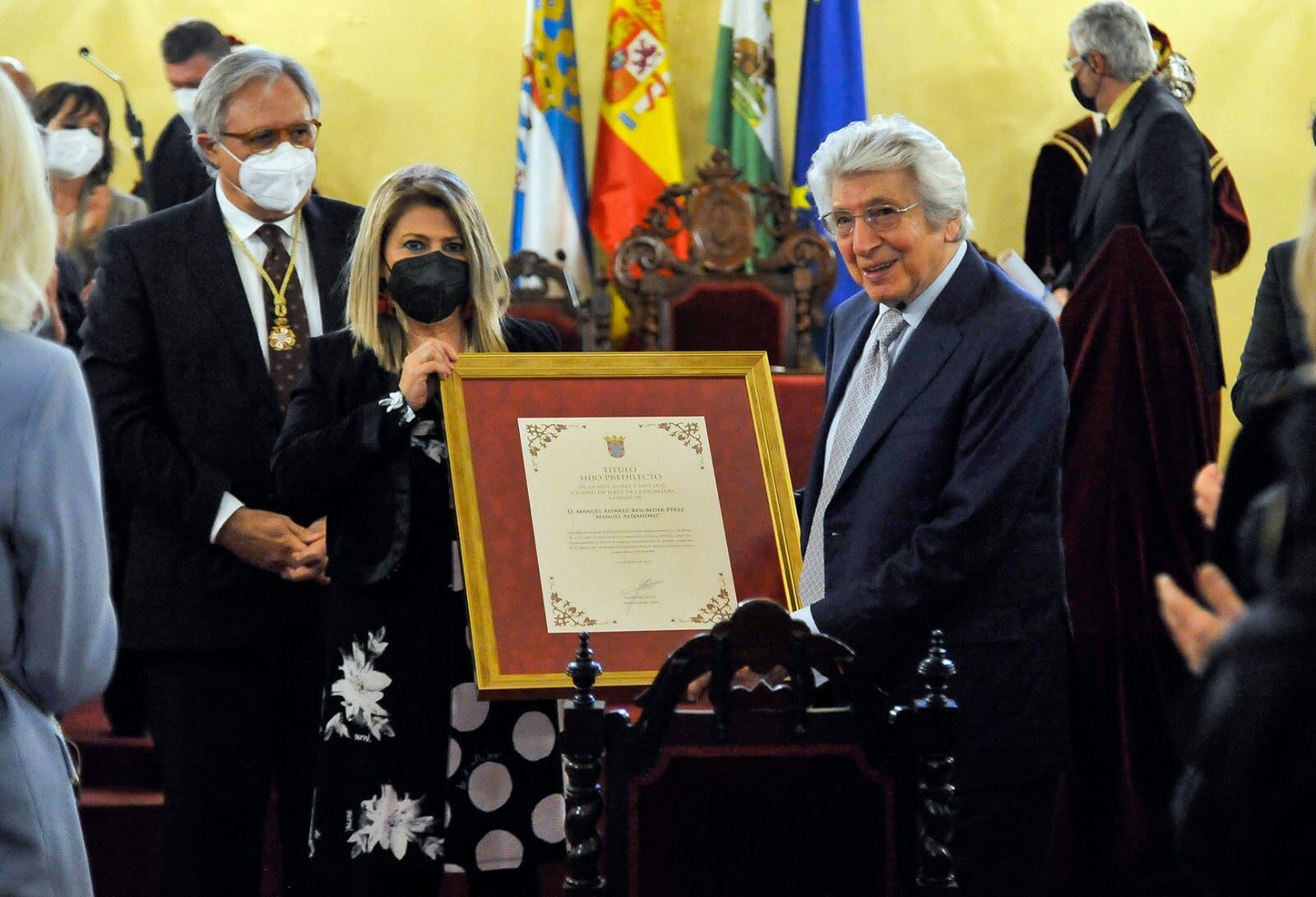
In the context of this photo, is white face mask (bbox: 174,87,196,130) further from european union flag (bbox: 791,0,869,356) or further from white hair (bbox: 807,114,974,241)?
white hair (bbox: 807,114,974,241)

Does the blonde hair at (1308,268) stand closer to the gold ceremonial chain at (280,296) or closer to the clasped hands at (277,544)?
the clasped hands at (277,544)

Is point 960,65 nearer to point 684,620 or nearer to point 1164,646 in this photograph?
point 1164,646

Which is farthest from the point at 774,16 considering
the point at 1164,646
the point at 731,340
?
the point at 1164,646

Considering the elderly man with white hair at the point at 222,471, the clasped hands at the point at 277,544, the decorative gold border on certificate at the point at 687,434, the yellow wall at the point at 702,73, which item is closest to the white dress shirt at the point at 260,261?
the elderly man with white hair at the point at 222,471

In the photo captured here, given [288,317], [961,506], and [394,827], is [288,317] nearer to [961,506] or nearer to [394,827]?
[394,827]

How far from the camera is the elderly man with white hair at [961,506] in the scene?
2396 mm

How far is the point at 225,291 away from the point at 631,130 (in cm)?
364

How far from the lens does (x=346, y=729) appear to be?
99.9 inches

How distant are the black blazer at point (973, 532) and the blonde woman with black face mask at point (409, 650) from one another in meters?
0.57

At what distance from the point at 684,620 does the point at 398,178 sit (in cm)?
86

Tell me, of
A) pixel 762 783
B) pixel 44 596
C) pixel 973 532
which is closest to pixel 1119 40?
pixel 973 532

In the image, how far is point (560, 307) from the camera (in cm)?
558

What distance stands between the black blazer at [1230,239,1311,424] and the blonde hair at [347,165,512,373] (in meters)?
1.76

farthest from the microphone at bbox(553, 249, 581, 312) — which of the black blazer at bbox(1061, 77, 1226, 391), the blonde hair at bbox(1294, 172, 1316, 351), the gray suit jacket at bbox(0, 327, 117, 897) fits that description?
the blonde hair at bbox(1294, 172, 1316, 351)
